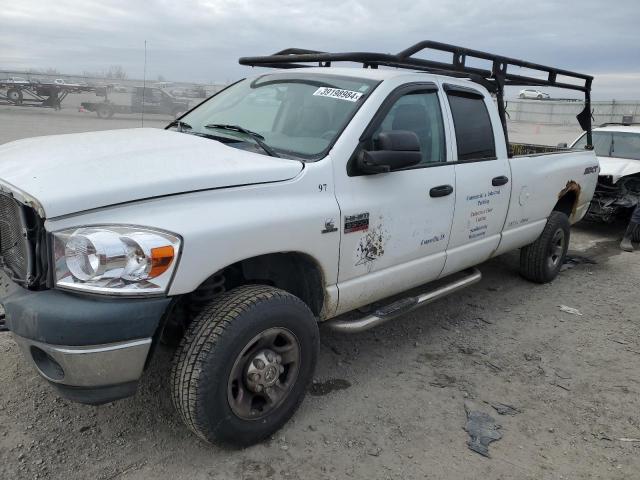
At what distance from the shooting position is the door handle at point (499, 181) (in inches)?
164

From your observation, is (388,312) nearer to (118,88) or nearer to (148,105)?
(148,105)

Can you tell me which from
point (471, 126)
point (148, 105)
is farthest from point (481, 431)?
point (148, 105)

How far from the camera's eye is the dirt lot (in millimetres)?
2674

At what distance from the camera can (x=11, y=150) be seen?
297 cm

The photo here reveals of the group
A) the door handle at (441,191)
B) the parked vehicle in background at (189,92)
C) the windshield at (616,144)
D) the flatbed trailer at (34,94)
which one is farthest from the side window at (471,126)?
the flatbed trailer at (34,94)

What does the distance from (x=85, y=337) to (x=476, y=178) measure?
9.44 ft

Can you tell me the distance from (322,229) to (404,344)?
158cm

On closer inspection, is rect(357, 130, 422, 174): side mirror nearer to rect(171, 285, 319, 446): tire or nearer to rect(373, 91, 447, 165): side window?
rect(373, 91, 447, 165): side window

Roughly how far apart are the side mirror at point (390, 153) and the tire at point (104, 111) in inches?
719

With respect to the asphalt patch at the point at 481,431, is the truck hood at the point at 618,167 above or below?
above

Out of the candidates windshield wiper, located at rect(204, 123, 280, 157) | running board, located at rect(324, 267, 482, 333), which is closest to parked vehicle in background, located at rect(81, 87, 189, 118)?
windshield wiper, located at rect(204, 123, 280, 157)

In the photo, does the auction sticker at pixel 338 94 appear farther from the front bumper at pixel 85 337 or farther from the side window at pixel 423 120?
the front bumper at pixel 85 337

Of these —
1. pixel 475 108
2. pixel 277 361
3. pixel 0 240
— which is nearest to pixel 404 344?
pixel 277 361

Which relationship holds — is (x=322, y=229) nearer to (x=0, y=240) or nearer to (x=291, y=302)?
(x=291, y=302)
